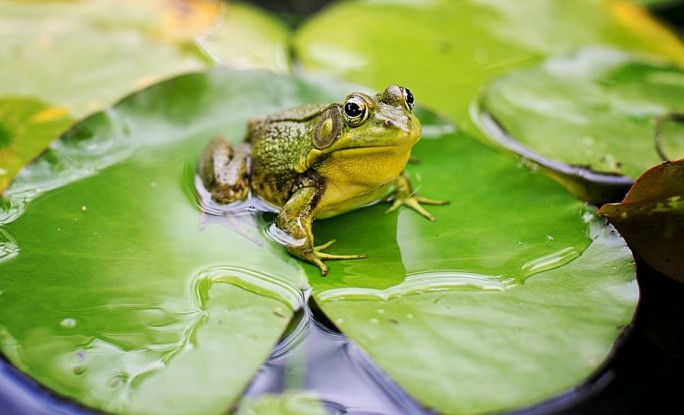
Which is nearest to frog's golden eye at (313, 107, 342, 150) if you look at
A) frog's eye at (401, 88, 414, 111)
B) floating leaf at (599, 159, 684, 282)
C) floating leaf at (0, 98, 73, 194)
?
frog's eye at (401, 88, 414, 111)

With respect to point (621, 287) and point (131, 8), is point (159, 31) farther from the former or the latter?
point (621, 287)

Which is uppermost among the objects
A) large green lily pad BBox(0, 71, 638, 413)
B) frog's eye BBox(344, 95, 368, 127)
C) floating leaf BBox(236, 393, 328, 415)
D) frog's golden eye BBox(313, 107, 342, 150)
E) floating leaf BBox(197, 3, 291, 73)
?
frog's eye BBox(344, 95, 368, 127)

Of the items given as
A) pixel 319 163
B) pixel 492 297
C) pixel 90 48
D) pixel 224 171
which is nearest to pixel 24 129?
pixel 90 48

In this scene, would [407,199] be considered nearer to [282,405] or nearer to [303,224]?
[303,224]

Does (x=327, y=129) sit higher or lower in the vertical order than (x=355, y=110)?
lower

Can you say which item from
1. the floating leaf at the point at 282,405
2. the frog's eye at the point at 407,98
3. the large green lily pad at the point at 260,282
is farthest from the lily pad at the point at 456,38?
the floating leaf at the point at 282,405

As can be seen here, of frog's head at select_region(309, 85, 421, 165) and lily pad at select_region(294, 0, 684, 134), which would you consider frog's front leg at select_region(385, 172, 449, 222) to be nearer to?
frog's head at select_region(309, 85, 421, 165)

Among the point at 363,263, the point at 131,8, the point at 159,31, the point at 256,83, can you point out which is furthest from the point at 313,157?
the point at 131,8
